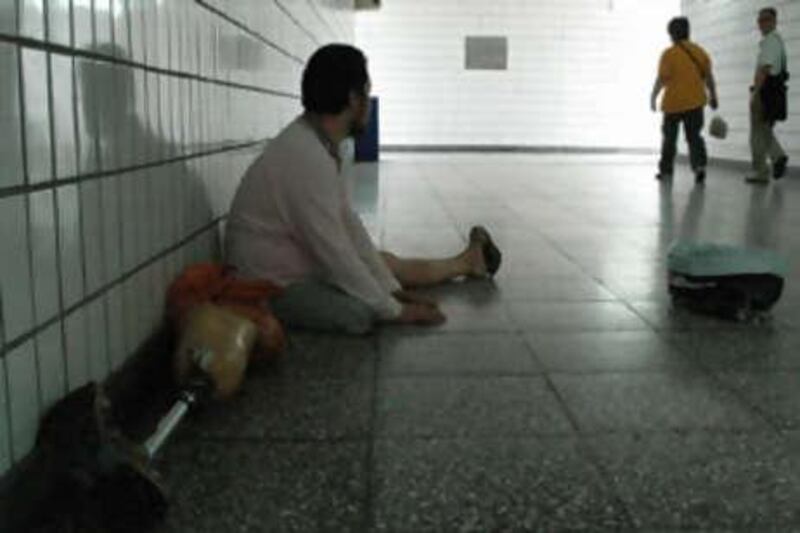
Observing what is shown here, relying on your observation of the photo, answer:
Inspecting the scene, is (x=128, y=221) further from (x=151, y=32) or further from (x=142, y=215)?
(x=151, y=32)

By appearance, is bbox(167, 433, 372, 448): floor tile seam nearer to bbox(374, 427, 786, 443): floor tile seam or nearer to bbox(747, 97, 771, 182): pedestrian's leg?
bbox(374, 427, 786, 443): floor tile seam

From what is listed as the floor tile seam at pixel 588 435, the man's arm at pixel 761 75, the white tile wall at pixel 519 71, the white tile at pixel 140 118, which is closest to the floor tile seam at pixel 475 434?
the floor tile seam at pixel 588 435

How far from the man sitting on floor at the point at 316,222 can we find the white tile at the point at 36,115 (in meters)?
1.47

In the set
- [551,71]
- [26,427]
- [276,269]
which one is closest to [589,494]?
[26,427]

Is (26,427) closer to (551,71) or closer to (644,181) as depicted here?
(644,181)

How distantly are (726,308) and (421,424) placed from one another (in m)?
1.69

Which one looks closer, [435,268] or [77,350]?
[77,350]

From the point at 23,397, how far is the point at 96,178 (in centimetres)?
64

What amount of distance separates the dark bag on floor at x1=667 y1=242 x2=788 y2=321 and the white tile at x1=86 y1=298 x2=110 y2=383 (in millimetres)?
2296

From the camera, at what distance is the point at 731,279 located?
3559 mm

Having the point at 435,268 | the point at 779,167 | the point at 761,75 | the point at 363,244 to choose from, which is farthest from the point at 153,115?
the point at 779,167

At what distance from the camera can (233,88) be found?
4.05 m

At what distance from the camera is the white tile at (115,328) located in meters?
2.38

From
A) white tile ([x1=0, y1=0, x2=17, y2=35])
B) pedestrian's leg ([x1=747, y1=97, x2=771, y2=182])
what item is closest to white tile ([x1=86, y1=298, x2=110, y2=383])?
white tile ([x1=0, y1=0, x2=17, y2=35])
